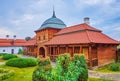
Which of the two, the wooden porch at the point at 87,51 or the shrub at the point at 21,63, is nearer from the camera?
the wooden porch at the point at 87,51

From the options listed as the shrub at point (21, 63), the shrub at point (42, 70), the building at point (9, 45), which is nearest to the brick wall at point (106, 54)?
the shrub at point (21, 63)

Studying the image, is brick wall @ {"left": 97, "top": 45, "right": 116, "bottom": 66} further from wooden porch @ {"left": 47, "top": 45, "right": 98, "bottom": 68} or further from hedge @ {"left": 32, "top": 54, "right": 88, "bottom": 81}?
hedge @ {"left": 32, "top": 54, "right": 88, "bottom": 81}

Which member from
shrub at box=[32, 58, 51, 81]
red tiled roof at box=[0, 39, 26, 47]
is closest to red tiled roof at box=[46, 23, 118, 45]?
shrub at box=[32, 58, 51, 81]

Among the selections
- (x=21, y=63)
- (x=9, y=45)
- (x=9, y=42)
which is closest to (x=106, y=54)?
(x=21, y=63)

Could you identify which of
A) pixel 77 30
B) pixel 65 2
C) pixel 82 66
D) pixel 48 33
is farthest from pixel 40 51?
pixel 82 66

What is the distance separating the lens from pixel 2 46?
56375 millimetres

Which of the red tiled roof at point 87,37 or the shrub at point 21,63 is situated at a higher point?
the red tiled roof at point 87,37

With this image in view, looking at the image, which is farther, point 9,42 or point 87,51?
point 9,42

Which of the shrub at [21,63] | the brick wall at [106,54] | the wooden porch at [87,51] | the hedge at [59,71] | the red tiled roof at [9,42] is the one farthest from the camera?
the red tiled roof at [9,42]

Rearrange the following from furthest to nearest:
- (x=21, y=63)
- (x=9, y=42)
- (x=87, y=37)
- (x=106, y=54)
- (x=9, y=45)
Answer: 1. (x=9, y=42)
2. (x=9, y=45)
3. (x=21, y=63)
4. (x=106, y=54)
5. (x=87, y=37)

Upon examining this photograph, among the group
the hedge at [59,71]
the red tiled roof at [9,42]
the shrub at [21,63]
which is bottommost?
the shrub at [21,63]

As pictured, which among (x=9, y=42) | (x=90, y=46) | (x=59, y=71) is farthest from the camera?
(x=9, y=42)

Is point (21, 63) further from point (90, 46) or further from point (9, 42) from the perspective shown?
point (9, 42)

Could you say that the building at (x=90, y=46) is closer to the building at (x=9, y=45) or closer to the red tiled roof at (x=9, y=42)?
the building at (x=9, y=45)
